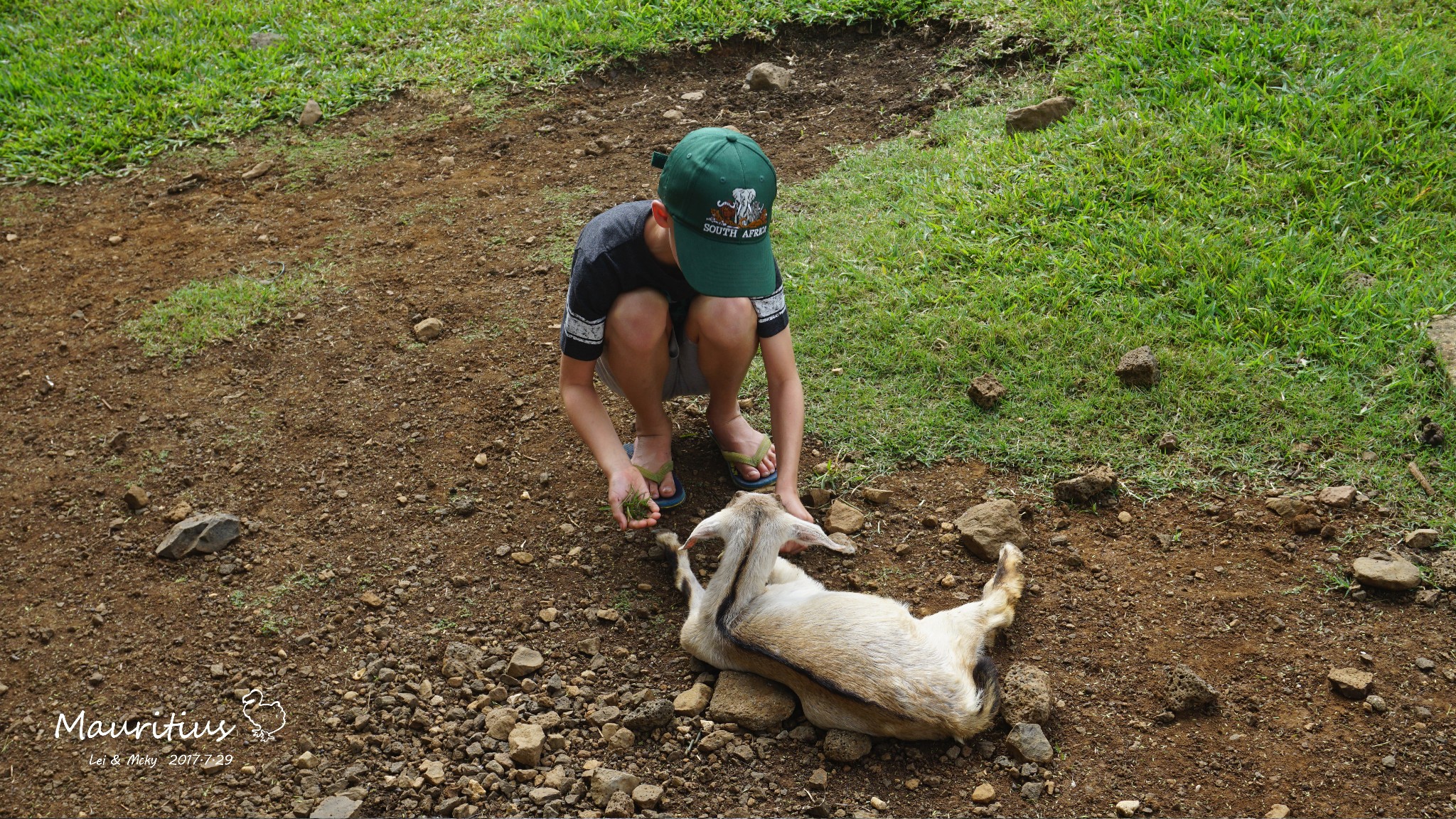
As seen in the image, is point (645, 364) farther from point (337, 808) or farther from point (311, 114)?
point (311, 114)

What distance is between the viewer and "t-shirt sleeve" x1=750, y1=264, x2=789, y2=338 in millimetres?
3465

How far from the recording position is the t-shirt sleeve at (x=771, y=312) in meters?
3.46

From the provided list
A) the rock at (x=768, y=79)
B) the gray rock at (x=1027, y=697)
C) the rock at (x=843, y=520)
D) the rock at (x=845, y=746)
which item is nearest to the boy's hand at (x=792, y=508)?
the rock at (x=843, y=520)

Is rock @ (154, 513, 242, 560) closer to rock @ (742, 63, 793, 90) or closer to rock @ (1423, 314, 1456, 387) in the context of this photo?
rock @ (742, 63, 793, 90)

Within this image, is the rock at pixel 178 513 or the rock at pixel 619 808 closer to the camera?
the rock at pixel 619 808

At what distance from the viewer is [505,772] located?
9.45 feet

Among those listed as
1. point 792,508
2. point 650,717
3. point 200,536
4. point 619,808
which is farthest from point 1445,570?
point 200,536

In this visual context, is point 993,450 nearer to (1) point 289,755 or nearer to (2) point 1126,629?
(2) point 1126,629

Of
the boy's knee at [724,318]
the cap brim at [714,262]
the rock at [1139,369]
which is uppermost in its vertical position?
the cap brim at [714,262]

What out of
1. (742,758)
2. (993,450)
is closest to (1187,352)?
(993,450)

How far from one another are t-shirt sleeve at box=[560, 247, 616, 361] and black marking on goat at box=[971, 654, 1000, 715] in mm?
1615

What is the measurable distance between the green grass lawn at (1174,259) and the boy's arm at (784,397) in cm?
49

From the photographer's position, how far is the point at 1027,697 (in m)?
2.89

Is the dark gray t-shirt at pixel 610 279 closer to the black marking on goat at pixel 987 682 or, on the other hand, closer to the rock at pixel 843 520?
the rock at pixel 843 520
